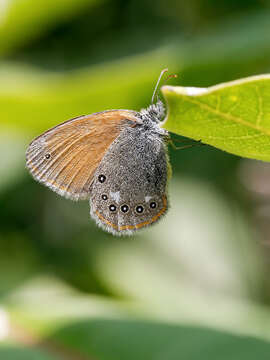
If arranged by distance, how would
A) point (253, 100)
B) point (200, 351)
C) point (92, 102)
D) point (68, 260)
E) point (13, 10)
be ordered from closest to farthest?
1. point (253, 100)
2. point (200, 351)
3. point (92, 102)
4. point (13, 10)
5. point (68, 260)

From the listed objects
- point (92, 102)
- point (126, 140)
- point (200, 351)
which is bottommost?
point (200, 351)

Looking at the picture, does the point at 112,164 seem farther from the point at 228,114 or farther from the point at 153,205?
the point at 228,114

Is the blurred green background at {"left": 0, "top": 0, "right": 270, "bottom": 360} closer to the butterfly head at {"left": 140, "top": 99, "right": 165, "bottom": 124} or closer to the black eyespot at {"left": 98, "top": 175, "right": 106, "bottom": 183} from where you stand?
the butterfly head at {"left": 140, "top": 99, "right": 165, "bottom": 124}

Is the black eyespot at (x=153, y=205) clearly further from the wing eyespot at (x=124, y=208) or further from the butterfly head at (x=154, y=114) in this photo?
the butterfly head at (x=154, y=114)

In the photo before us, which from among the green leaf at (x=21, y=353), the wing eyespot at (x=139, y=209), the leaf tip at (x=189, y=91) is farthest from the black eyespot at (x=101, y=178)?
the leaf tip at (x=189, y=91)

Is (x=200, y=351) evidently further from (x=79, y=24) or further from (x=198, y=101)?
(x=79, y=24)

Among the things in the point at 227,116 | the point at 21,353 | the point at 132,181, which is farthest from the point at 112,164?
the point at 227,116

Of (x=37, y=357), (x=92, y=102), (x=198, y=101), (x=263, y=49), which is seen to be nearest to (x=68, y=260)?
(x=92, y=102)

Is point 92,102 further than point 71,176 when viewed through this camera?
Yes
